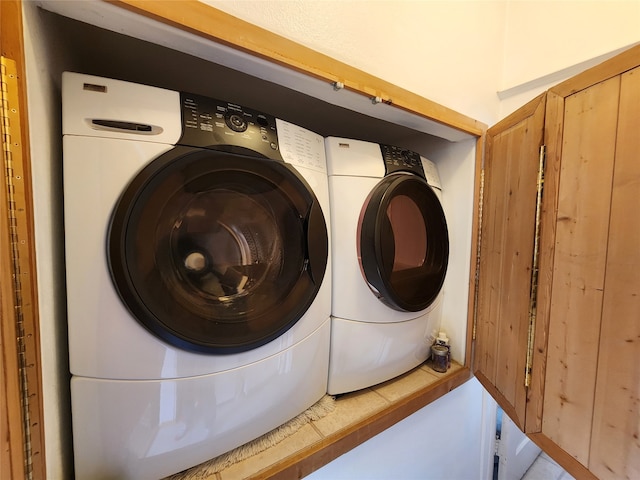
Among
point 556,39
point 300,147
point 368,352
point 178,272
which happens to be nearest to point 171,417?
point 178,272

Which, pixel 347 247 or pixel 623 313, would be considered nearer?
pixel 623 313

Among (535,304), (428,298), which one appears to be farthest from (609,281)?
(428,298)

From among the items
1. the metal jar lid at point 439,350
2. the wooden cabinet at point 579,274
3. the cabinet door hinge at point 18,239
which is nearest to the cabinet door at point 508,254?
the wooden cabinet at point 579,274

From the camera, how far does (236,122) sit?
611mm

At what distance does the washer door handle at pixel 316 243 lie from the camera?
70 centimetres

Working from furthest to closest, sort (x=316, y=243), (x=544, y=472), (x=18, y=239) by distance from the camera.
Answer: (x=544, y=472) → (x=316, y=243) → (x=18, y=239)

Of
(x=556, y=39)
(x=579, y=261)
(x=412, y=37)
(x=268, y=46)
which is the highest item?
(x=556, y=39)

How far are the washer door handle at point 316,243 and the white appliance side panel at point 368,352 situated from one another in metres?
0.21

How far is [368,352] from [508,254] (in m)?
0.58

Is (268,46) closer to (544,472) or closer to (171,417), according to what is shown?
(171,417)

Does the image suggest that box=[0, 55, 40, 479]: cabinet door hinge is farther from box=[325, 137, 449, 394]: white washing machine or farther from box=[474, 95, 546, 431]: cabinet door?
box=[474, 95, 546, 431]: cabinet door

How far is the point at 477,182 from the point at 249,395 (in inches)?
42.8

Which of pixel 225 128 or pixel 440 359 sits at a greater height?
pixel 225 128

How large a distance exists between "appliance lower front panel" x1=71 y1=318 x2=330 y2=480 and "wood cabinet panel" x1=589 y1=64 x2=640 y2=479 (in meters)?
0.74
